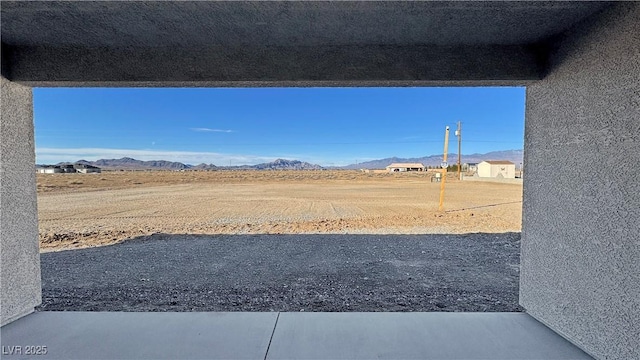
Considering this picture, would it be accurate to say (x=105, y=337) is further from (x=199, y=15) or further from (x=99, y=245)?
(x=99, y=245)

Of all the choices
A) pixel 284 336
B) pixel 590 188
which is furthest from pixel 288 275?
pixel 590 188

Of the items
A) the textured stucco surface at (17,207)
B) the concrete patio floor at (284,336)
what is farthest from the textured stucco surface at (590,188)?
the textured stucco surface at (17,207)

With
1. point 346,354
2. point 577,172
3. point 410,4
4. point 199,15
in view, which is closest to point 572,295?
point 577,172

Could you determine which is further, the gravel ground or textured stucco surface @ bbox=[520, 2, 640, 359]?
the gravel ground

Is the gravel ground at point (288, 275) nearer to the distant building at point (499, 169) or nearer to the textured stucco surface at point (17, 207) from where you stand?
the textured stucco surface at point (17, 207)

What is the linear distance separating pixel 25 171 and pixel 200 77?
6.53 ft

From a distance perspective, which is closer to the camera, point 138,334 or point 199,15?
point 199,15

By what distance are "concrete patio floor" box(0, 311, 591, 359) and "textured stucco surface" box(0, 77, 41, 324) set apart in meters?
0.25

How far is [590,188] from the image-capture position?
2.22 metres

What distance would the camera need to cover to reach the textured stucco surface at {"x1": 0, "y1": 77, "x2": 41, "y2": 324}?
2.75m

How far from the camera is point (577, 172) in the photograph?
7.66 ft

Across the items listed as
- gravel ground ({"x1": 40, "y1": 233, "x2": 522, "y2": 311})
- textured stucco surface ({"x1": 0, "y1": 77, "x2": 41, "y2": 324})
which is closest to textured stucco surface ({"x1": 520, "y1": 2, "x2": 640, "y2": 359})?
gravel ground ({"x1": 40, "y1": 233, "x2": 522, "y2": 311})

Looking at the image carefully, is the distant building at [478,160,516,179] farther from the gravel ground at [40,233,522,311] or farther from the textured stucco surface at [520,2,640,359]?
the textured stucco surface at [520,2,640,359]

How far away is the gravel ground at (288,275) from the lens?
3.77 m
